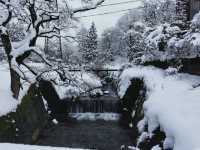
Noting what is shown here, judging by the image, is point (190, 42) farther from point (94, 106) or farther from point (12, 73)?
point (94, 106)

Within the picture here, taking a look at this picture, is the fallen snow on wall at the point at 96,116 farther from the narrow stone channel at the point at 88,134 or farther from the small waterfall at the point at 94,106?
the small waterfall at the point at 94,106

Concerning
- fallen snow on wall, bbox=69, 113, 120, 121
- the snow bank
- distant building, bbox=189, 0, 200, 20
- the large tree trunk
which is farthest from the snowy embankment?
the large tree trunk

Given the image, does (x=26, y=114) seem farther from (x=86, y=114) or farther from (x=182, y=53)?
(x=182, y=53)

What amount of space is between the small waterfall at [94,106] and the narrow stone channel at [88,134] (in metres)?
0.08

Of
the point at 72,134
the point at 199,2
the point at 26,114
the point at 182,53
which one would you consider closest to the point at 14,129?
the point at 26,114

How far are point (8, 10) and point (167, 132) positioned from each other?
8184 mm

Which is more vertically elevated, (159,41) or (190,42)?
(190,42)

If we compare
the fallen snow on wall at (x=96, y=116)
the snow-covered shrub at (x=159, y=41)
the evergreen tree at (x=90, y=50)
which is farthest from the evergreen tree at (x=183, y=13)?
the evergreen tree at (x=90, y=50)

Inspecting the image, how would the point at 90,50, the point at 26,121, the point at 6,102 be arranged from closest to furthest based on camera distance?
the point at 6,102 → the point at 26,121 → the point at 90,50

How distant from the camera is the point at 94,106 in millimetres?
19734

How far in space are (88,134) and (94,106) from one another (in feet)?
18.0

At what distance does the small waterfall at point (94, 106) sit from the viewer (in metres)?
19.6

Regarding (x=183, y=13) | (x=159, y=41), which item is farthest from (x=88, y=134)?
(x=183, y=13)

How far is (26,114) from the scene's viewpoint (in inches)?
545
